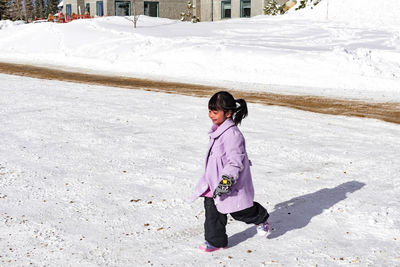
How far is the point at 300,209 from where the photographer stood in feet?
15.6

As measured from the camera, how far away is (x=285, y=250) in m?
3.83

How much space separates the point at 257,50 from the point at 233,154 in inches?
587

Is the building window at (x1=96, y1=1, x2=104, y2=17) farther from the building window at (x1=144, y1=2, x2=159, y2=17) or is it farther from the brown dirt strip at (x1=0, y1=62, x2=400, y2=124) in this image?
the brown dirt strip at (x1=0, y1=62, x2=400, y2=124)

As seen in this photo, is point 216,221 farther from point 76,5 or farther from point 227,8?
point 76,5

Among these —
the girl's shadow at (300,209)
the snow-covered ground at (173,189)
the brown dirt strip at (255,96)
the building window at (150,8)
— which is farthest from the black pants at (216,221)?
the building window at (150,8)

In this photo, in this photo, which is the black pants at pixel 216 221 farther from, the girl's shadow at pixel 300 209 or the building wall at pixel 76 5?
the building wall at pixel 76 5

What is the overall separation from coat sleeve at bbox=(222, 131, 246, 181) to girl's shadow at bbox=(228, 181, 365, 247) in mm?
834

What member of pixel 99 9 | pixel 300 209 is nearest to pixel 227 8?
pixel 99 9

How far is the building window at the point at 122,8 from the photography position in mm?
41219

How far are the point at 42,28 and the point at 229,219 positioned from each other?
88.6ft

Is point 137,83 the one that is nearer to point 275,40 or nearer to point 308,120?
point 308,120

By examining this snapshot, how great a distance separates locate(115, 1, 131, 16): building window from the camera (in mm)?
41219

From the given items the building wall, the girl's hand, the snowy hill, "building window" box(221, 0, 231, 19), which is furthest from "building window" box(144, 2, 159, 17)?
the girl's hand

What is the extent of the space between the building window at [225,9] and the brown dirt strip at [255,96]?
24.7 metres
